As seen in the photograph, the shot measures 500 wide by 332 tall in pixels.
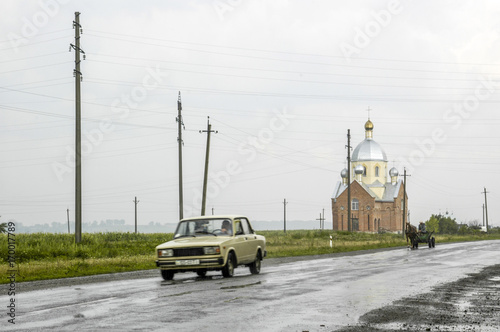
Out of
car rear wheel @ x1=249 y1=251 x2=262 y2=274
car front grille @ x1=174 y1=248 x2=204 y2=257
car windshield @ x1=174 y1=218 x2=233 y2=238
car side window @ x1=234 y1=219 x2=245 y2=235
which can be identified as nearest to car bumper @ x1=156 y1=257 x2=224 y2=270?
car front grille @ x1=174 y1=248 x2=204 y2=257

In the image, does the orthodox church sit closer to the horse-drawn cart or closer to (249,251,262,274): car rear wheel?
the horse-drawn cart

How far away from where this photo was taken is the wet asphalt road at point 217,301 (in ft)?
29.3

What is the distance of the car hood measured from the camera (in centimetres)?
1723

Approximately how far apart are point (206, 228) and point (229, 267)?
1550 mm

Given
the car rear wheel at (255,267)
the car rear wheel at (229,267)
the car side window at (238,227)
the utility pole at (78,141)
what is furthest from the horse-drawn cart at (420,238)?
the car rear wheel at (229,267)

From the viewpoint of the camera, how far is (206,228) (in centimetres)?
1853

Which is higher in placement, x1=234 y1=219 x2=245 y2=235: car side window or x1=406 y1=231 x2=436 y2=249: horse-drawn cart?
x1=234 y1=219 x2=245 y2=235: car side window

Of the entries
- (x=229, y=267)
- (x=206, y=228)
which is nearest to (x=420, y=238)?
(x=206, y=228)

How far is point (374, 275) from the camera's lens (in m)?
18.0

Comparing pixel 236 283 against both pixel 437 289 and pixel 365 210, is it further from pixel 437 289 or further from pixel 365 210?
pixel 365 210

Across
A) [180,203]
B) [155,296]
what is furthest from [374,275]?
[180,203]

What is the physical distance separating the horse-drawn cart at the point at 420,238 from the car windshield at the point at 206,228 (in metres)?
27.1

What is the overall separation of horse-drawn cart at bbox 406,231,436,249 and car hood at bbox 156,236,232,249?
27619mm

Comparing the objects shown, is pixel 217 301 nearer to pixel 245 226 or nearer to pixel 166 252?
pixel 166 252
